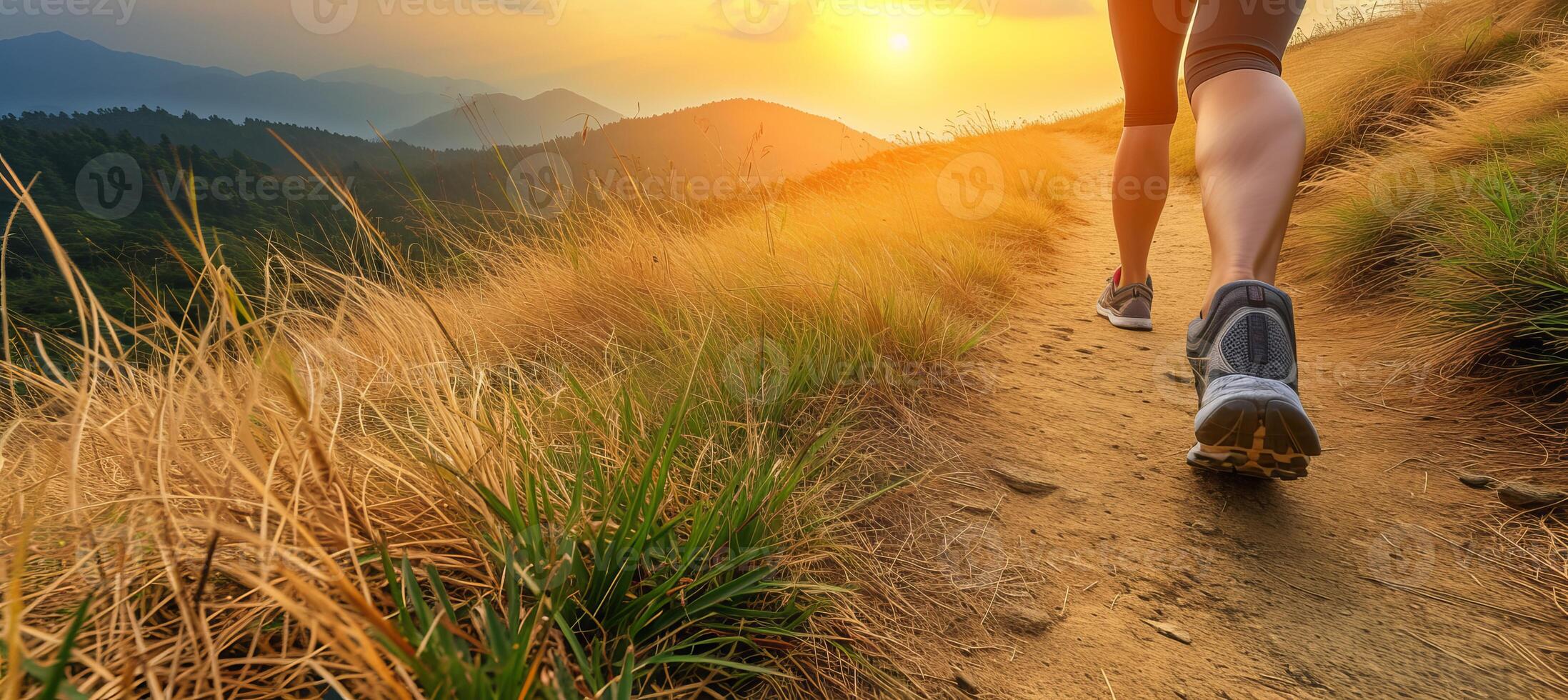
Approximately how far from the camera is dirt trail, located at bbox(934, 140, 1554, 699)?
0.98 m

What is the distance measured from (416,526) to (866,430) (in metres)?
0.98

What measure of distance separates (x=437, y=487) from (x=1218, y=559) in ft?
4.53

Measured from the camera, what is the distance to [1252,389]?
1187 millimetres

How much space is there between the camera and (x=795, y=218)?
3.91 meters

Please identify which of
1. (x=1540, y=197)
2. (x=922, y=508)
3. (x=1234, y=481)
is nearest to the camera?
(x=922, y=508)

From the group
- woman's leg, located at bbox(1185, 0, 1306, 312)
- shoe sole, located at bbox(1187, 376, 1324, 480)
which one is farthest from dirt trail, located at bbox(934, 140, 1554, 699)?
woman's leg, located at bbox(1185, 0, 1306, 312)

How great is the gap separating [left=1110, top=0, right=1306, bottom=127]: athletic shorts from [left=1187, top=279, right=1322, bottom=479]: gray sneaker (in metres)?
0.59

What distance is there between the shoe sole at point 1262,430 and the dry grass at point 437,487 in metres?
0.61

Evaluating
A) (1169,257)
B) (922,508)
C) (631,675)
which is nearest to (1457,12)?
(1169,257)

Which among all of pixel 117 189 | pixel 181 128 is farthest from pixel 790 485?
pixel 181 128

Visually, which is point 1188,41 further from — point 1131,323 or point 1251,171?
point 1131,323

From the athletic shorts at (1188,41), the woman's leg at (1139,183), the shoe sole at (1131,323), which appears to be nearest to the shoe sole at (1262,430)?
the athletic shorts at (1188,41)

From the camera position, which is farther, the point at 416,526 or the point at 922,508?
the point at 922,508

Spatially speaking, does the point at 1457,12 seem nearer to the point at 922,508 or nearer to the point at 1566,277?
the point at 1566,277
